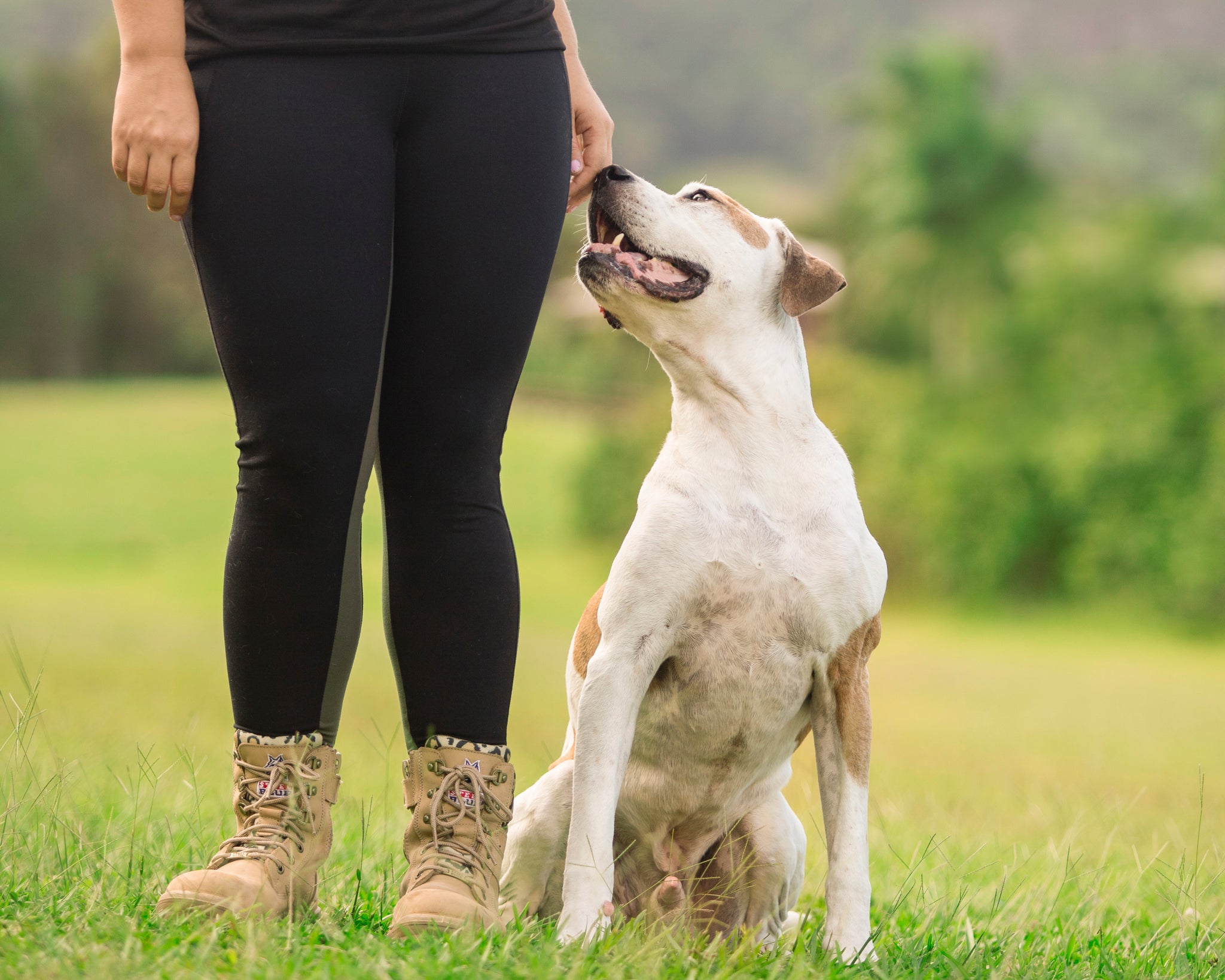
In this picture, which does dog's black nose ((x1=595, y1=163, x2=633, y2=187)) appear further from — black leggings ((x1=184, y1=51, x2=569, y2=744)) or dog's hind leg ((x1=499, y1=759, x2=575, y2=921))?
dog's hind leg ((x1=499, y1=759, x2=575, y2=921))

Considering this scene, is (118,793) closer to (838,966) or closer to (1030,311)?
(838,966)

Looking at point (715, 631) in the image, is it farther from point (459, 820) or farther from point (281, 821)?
point (281, 821)

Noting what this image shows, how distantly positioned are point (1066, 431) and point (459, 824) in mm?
14622

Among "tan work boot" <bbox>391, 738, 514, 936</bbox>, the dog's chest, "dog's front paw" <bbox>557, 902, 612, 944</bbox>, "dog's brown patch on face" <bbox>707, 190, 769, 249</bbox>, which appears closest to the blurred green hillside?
"dog's brown patch on face" <bbox>707, 190, 769, 249</bbox>

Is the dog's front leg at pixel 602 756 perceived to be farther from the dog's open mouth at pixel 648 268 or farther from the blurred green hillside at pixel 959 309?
the blurred green hillside at pixel 959 309

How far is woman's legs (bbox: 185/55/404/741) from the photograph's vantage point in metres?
1.85

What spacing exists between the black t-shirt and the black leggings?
20mm

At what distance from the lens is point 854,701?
7.29 feet

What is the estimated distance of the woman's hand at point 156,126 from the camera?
5.99 ft

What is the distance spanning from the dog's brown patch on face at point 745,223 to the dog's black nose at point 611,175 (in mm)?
193

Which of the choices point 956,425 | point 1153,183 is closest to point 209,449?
point 956,425

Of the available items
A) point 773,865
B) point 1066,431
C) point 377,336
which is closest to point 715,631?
point 773,865

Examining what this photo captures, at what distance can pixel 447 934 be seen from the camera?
175 centimetres

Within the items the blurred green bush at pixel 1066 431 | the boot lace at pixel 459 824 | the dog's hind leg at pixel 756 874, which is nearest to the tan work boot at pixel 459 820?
the boot lace at pixel 459 824
